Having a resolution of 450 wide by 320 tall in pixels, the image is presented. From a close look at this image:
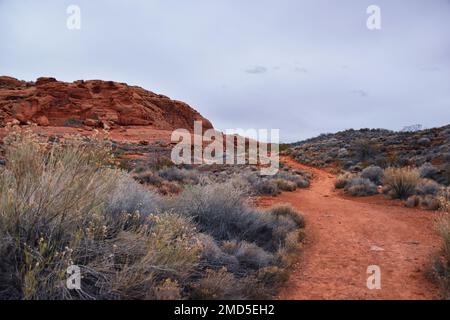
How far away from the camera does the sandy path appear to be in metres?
4.73

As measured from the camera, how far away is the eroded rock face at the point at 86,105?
36.4 metres

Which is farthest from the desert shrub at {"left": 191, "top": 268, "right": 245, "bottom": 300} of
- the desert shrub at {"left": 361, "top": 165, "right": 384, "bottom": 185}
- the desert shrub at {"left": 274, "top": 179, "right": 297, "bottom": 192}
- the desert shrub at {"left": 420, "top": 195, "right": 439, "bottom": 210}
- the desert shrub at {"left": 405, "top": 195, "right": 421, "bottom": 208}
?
the desert shrub at {"left": 361, "top": 165, "right": 384, "bottom": 185}

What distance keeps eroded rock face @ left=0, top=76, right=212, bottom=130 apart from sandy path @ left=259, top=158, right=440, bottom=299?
3082cm

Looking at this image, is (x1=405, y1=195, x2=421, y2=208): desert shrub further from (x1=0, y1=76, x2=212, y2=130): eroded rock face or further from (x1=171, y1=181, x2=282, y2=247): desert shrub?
(x1=0, y1=76, x2=212, y2=130): eroded rock face

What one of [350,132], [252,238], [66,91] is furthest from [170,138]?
[252,238]

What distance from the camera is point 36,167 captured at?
3973 millimetres

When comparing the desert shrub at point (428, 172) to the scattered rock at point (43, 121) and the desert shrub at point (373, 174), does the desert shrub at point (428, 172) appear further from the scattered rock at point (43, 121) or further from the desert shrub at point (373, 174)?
the scattered rock at point (43, 121)

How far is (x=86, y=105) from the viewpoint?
130 ft

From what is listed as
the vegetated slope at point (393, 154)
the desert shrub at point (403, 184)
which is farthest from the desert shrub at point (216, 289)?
the vegetated slope at point (393, 154)

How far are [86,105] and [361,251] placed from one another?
37933 mm

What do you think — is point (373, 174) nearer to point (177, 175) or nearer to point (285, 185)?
point (285, 185)

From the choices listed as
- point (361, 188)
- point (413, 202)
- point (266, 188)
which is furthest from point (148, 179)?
point (413, 202)

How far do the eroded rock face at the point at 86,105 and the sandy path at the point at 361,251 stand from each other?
30824 millimetres

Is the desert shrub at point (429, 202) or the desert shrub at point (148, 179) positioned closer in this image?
the desert shrub at point (429, 202)
